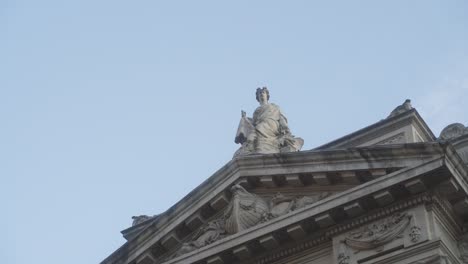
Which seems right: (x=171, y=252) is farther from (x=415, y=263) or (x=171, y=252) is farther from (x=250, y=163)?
(x=415, y=263)

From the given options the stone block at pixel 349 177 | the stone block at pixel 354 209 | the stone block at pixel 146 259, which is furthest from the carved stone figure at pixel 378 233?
the stone block at pixel 146 259

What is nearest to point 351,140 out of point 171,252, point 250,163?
point 250,163

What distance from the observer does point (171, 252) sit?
2458cm

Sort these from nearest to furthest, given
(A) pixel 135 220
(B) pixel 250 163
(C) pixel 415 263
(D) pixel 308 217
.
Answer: (C) pixel 415 263
(D) pixel 308 217
(B) pixel 250 163
(A) pixel 135 220

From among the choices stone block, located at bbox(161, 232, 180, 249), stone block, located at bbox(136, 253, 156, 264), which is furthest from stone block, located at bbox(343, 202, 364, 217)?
stone block, located at bbox(136, 253, 156, 264)

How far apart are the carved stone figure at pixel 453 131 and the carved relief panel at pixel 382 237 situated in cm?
470

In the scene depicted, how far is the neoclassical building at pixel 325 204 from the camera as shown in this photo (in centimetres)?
2052

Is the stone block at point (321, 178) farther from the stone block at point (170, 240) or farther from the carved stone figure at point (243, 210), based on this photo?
the stone block at point (170, 240)

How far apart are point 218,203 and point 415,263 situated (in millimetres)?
5950

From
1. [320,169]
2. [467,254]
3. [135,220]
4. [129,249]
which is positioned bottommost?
[467,254]

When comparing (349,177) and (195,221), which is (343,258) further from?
(195,221)

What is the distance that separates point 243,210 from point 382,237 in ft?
12.3

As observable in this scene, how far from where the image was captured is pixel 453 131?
25.2m

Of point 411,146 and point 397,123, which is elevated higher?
point 397,123
